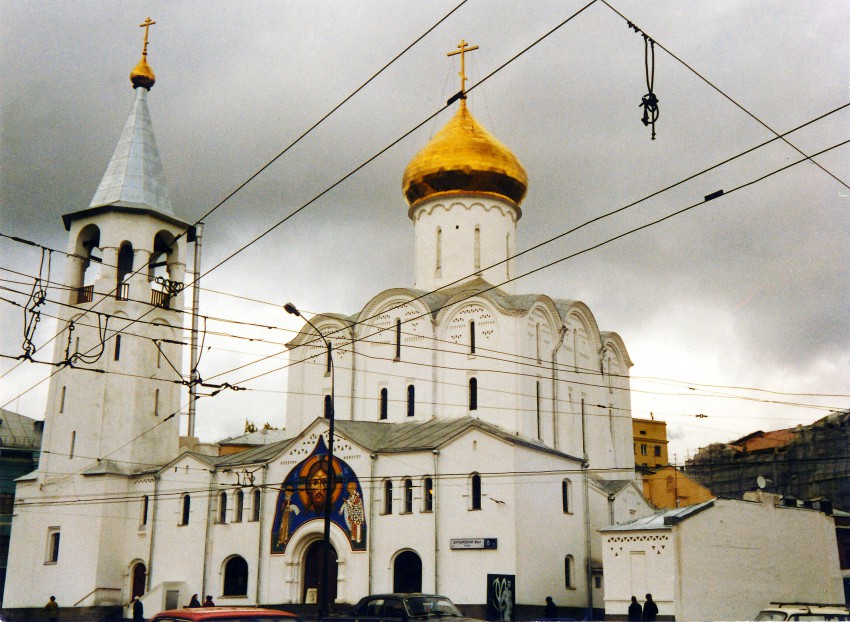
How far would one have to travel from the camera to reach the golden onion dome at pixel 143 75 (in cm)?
3169

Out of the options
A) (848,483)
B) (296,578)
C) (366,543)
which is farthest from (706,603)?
(848,483)

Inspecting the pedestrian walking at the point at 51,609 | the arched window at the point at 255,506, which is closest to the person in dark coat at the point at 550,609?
the arched window at the point at 255,506

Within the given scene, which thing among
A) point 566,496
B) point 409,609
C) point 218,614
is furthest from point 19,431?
point 218,614

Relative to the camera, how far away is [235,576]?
26.7 metres

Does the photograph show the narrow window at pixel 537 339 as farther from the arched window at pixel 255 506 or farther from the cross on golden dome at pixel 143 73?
the cross on golden dome at pixel 143 73

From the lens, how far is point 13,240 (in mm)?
13320

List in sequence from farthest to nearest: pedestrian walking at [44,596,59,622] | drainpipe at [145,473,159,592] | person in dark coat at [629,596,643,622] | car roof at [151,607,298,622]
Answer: drainpipe at [145,473,159,592], pedestrian walking at [44,596,59,622], person in dark coat at [629,596,643,622], car roof at [151,607,298,622]

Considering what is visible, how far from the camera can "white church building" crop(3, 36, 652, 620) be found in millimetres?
23391

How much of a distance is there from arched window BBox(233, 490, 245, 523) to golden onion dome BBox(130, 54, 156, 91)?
46.9ft

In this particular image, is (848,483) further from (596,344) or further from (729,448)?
(596,344)

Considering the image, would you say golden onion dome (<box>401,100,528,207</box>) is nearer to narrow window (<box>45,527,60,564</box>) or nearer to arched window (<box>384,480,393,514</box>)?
arched window (<box>384,480,393,514</box>)

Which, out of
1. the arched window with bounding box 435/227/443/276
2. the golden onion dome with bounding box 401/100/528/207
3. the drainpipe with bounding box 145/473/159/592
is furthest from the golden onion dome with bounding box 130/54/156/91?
the drainpipe with bounding box 145/473/159/592

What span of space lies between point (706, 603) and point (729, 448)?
1122 inches

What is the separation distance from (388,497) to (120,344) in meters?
10.8
